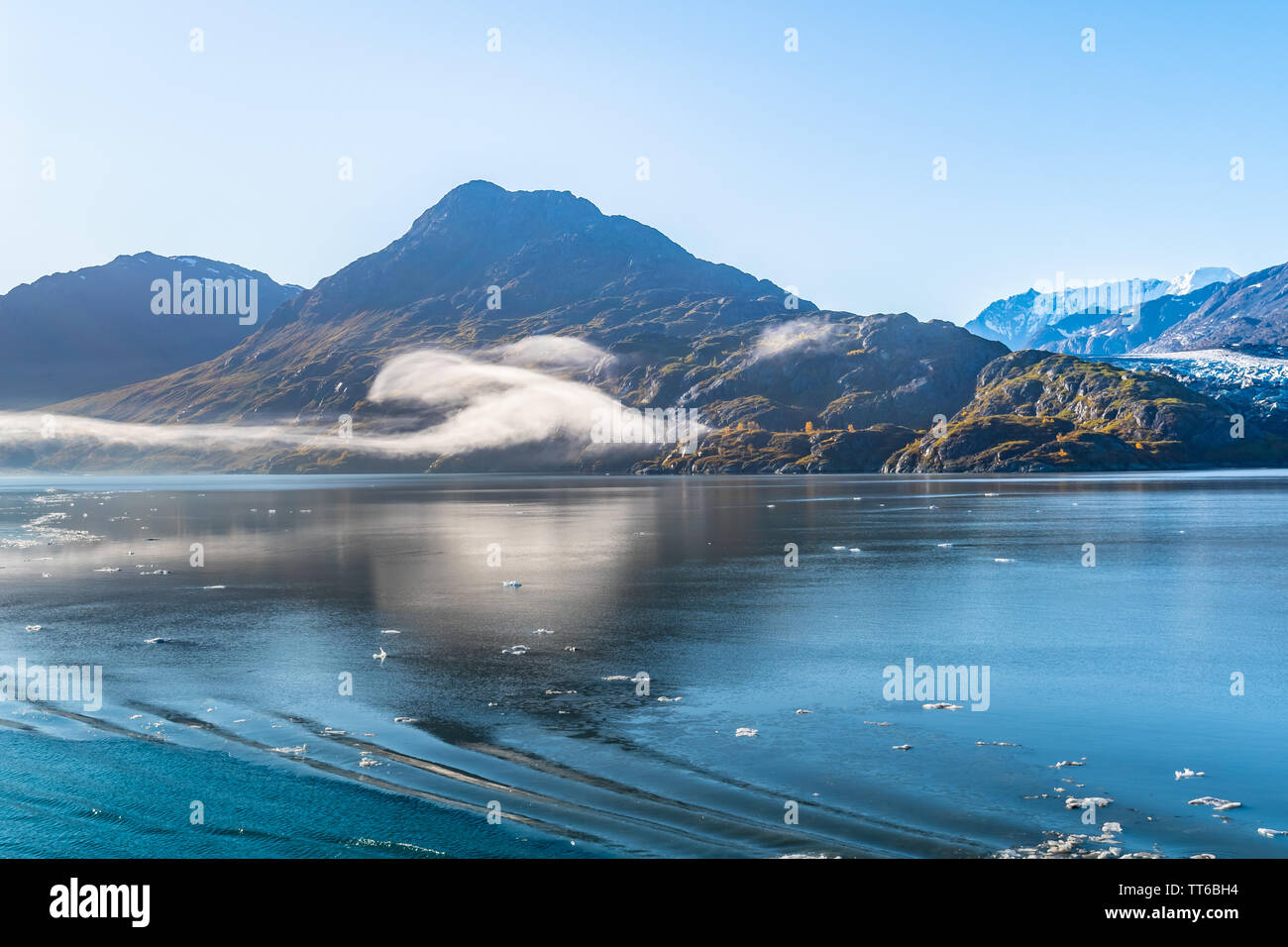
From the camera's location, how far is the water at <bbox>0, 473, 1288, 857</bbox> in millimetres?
21750

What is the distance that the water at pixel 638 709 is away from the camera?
21750 mm

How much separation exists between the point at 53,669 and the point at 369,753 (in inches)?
760

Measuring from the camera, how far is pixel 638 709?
3156cm

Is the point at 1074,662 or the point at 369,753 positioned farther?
the point at 1074,662

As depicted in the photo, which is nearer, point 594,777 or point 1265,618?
point 594,777

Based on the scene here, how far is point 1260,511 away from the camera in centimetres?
12812

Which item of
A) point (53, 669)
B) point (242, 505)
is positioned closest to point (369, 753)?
point (53, 669)
